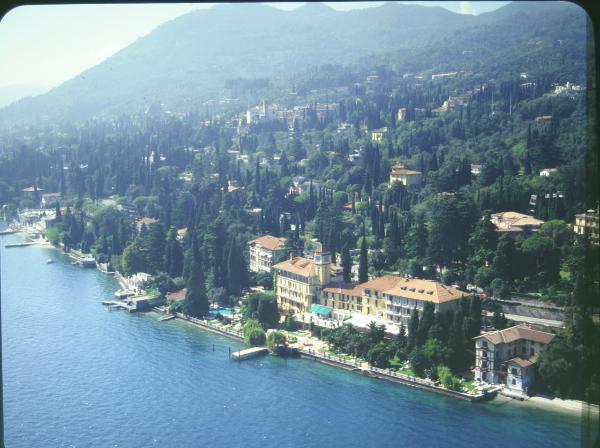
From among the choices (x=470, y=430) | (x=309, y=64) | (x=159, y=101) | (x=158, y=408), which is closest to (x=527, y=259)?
(x=470, y=430)

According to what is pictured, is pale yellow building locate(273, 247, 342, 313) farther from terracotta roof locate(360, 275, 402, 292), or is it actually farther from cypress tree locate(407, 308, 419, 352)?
cypress tree locate(407, 308, 419, 352)

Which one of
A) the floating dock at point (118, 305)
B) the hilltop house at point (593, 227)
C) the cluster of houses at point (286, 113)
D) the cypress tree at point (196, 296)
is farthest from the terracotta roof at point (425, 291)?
the cluster of houses at point (286, 113)

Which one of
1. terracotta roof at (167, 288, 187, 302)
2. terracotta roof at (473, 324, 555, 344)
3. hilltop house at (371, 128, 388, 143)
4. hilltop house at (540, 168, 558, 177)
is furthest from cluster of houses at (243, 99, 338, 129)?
terracotta roof at (473, 324, 555, 344)

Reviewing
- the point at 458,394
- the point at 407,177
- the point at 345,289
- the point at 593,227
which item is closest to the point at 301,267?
the point at 345,289

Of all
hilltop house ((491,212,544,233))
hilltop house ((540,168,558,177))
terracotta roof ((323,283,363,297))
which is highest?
hilltop house ((540,168,558,177))

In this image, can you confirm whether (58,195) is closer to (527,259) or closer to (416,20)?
(527,259)

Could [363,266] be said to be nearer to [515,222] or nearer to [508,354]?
[515,222]
